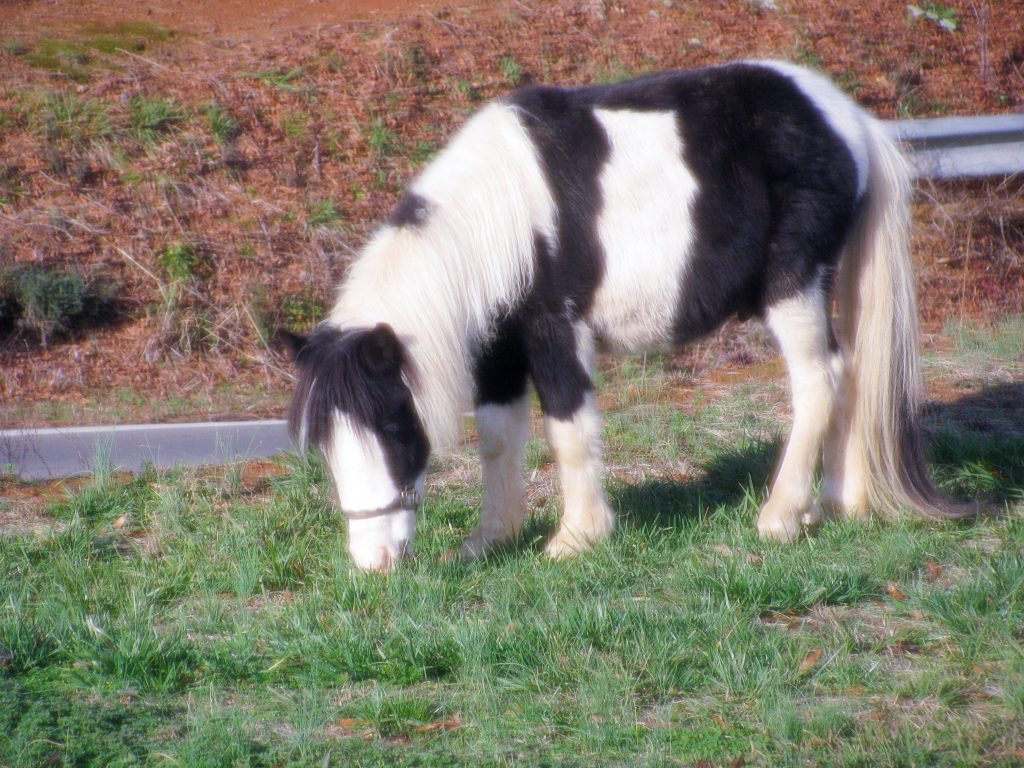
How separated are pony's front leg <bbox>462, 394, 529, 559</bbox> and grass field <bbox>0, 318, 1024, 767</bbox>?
4.8 inches

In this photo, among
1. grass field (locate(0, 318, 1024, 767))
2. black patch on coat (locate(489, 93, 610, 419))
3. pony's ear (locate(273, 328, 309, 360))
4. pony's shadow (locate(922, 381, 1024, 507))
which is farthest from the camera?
pony's shadow (locate(922, 381, 1024, 507))

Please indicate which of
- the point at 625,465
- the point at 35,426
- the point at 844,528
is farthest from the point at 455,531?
the point at 35,426

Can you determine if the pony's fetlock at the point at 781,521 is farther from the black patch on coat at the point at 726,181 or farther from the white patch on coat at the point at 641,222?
the white patch on coat at the point at 641,222

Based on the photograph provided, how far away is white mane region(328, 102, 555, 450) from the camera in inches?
153

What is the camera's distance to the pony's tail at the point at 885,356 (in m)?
4.53

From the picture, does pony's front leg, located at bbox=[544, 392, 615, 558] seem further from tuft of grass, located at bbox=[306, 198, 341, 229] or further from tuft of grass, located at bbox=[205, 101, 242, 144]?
tuft of grass, located at bbox=[205, 101, 242, 144]

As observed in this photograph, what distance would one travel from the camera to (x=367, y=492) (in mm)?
3664

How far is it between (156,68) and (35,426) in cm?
476

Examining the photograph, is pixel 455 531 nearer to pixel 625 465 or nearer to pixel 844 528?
pixel 625 465

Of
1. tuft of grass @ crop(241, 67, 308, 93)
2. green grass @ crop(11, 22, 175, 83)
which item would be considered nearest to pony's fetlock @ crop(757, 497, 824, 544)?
tuft of grass @ crop(241, 67, 308, 93)

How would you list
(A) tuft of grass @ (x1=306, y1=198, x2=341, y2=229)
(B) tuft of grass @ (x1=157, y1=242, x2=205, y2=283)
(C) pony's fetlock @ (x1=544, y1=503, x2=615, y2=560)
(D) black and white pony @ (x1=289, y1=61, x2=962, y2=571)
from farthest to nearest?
(A) tuft of grass @ (x1=306, y1=198, x2=341, y2=229)
(B) tuft of grass @ (x1=157, y1=242, x2=205, y2=283)
(C) pony's fetlock @ (x1=544, y1=503, x2=615, y2=560)
(D) black and white pony @ (x1=289, y1=61, x2=962, y2=571)

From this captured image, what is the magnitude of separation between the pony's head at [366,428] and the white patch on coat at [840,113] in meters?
2.22

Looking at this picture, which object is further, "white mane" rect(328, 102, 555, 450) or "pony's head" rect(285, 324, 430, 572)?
"white mane" rect(328, 102, 555, 450)

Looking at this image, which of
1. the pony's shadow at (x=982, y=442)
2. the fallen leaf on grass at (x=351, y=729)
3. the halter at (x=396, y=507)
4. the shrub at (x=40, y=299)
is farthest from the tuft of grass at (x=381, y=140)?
the fallen leaf on grass at (x=351, y=729)
